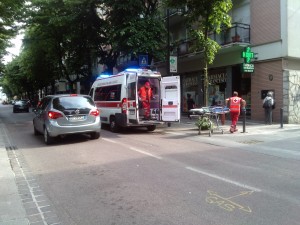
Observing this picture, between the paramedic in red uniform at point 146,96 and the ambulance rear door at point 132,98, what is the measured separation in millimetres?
420

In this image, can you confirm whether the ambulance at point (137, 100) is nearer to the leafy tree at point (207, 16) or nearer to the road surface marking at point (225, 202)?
the leafy tree at point (207, 16)

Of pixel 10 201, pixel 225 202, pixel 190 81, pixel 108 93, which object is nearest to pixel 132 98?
pixel 108 93

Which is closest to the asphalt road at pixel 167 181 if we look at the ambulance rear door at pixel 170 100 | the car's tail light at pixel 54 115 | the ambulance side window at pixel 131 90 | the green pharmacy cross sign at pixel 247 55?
the car's tail light at pixel 54 115

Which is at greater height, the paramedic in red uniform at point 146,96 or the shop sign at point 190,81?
the shop sign at point 190,81

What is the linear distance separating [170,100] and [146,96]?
1061mm

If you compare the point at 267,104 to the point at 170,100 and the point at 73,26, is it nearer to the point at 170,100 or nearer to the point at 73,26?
the point at 170,100

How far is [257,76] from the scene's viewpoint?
2008 cm

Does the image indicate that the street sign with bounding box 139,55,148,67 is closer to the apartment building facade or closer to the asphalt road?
the apartment building facade

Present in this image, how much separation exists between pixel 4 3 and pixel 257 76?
1517 centimetres

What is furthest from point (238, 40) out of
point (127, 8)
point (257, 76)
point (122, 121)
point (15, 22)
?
point (15, 22)

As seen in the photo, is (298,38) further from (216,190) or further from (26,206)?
(26,206)

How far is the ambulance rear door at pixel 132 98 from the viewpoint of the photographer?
563 inches

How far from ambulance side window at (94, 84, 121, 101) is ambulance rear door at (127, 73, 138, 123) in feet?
1.93

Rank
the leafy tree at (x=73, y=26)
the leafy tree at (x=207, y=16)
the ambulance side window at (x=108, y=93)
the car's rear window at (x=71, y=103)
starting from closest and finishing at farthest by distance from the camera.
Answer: the car's rear window at (x=71, y=103) → the ambulance side window at (x=108, y=93) → the leafy tree at (x=207, y=16) → the leafy tree at (x=73, y=26)
